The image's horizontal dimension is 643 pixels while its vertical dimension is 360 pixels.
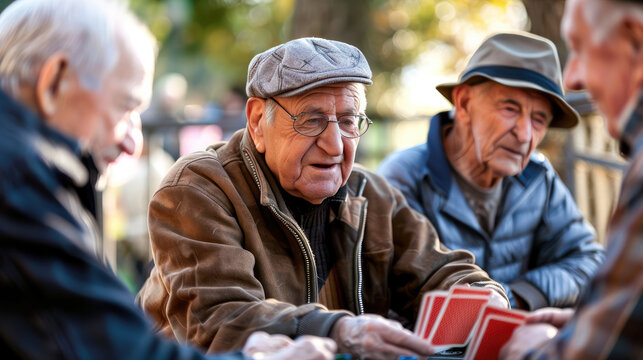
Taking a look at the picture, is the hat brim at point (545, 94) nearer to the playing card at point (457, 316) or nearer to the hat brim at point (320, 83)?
the hat brim at point (320, 83)

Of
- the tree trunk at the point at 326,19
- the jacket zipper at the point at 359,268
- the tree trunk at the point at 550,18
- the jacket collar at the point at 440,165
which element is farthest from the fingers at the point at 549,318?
the tree trunk at the point at 326,19

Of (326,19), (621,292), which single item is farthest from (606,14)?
(326,19)

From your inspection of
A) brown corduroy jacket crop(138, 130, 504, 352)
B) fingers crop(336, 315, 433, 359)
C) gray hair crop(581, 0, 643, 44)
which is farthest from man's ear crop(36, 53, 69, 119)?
gray hair crop(581, 0, 643, 44)

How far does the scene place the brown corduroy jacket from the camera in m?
2.51

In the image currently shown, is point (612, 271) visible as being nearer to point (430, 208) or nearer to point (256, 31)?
point (430, 208)

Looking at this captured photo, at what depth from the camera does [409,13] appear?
68.5ft

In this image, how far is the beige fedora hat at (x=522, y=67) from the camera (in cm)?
380

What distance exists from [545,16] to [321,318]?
4564 mm

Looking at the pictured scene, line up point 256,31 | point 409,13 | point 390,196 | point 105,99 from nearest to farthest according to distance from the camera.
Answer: point 105,99
point 390,196
point 409,13
point 256,31

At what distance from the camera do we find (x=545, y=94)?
3.85 metres

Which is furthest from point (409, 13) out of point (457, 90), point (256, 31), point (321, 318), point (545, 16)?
point (321, 318)

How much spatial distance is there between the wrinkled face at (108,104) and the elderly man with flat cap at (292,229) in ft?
2.25

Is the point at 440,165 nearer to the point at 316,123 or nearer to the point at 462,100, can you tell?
the point at 462,100

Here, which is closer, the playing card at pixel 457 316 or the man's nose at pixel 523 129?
the playing card at pixel 457 316
